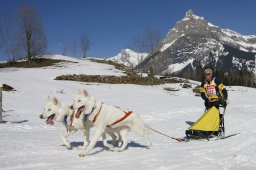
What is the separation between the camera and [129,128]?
8.41 m

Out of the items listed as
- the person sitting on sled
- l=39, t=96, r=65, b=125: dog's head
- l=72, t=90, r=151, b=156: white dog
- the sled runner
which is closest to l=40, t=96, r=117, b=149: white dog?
l=39, t=96, r=65, b=125: dog's head

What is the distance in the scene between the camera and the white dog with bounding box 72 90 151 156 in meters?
7.42

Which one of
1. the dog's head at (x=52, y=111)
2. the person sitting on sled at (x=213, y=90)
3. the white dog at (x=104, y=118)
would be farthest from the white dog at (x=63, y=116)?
the person sitting on sled at (x=213, y=90)

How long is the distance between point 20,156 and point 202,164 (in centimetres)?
368

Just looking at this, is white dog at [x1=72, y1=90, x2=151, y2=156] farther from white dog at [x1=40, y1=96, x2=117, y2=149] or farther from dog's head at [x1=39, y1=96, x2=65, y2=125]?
dog's head at [x1=39, y1=96, x2=65, y2=125]

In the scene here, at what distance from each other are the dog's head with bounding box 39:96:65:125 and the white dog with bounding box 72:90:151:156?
513mm

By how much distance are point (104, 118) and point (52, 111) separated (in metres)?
1.16

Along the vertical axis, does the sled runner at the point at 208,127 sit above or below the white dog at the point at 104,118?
below

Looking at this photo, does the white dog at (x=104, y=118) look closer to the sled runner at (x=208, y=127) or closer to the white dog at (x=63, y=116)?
the white dog at (x=63, y=116)

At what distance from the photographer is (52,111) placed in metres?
7.77

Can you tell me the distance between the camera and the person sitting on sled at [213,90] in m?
11.0

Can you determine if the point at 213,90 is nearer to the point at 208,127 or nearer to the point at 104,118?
the point at 208,127

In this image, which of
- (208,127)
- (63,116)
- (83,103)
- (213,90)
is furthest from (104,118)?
(213,90)

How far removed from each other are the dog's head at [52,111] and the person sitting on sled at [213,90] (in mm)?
5121
